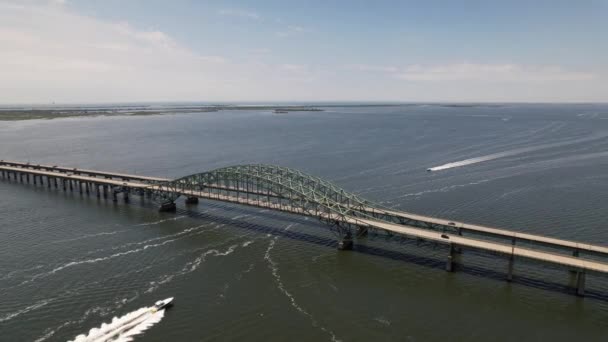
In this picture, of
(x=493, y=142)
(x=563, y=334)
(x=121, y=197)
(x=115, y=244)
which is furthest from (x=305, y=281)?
(x=493, y=142)

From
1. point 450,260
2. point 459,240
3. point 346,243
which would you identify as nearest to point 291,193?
point 346,243

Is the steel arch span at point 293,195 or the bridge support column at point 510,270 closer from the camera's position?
the bridge support column at point 510,270

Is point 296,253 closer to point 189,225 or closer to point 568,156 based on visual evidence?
point 189,225

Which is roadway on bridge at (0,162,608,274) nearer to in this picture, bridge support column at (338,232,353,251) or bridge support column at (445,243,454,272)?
bridge support column at (445,243,454,272)

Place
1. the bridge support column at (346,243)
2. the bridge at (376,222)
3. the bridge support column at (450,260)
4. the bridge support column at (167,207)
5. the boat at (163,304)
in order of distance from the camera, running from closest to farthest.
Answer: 1. the boat at (163,304)
2. the bridge at (376,222)
3. the bridge support column at (450,260)
4. the bridge support column at (346,243)
5. the bridge support column at (167,207)

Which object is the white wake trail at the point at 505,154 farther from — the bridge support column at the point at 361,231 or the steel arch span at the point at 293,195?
the bridge support column at the point at 361,231

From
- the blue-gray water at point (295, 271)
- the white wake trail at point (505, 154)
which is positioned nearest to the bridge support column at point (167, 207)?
the blue-gray water at point (295, 271)
